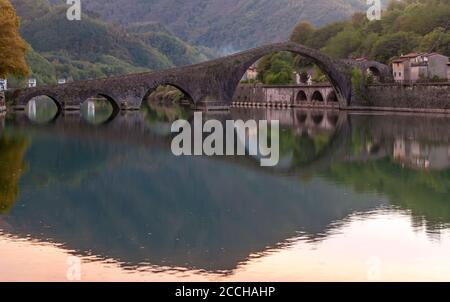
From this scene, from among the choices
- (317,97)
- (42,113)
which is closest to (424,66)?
(317,97)

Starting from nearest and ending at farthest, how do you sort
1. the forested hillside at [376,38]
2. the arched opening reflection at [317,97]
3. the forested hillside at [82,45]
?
the arched opening reflection at [317,97] < the forested hillside at [376,38] < the forested hillside at [82,45]

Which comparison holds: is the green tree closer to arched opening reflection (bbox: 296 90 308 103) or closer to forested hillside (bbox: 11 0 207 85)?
arched opening reflection (bbox: 296 90 308 103)

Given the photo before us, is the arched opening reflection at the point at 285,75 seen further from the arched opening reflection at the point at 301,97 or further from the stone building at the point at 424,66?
the stone building at the point at 424,66

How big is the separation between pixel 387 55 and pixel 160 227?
230ft

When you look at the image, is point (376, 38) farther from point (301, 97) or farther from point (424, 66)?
point (424, 66)

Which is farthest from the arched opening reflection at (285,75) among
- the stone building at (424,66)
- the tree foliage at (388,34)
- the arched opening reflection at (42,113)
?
the arched opening reflection at (42,113)

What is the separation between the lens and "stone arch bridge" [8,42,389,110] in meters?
59.8

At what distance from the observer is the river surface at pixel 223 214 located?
12.2m

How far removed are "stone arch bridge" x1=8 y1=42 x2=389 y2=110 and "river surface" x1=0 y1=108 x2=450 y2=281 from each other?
29.5 meters

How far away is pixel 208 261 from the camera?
1259 cm

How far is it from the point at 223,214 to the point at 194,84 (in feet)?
162

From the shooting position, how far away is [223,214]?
16.6 m

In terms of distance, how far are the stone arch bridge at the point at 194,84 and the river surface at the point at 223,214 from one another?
96.9ft
